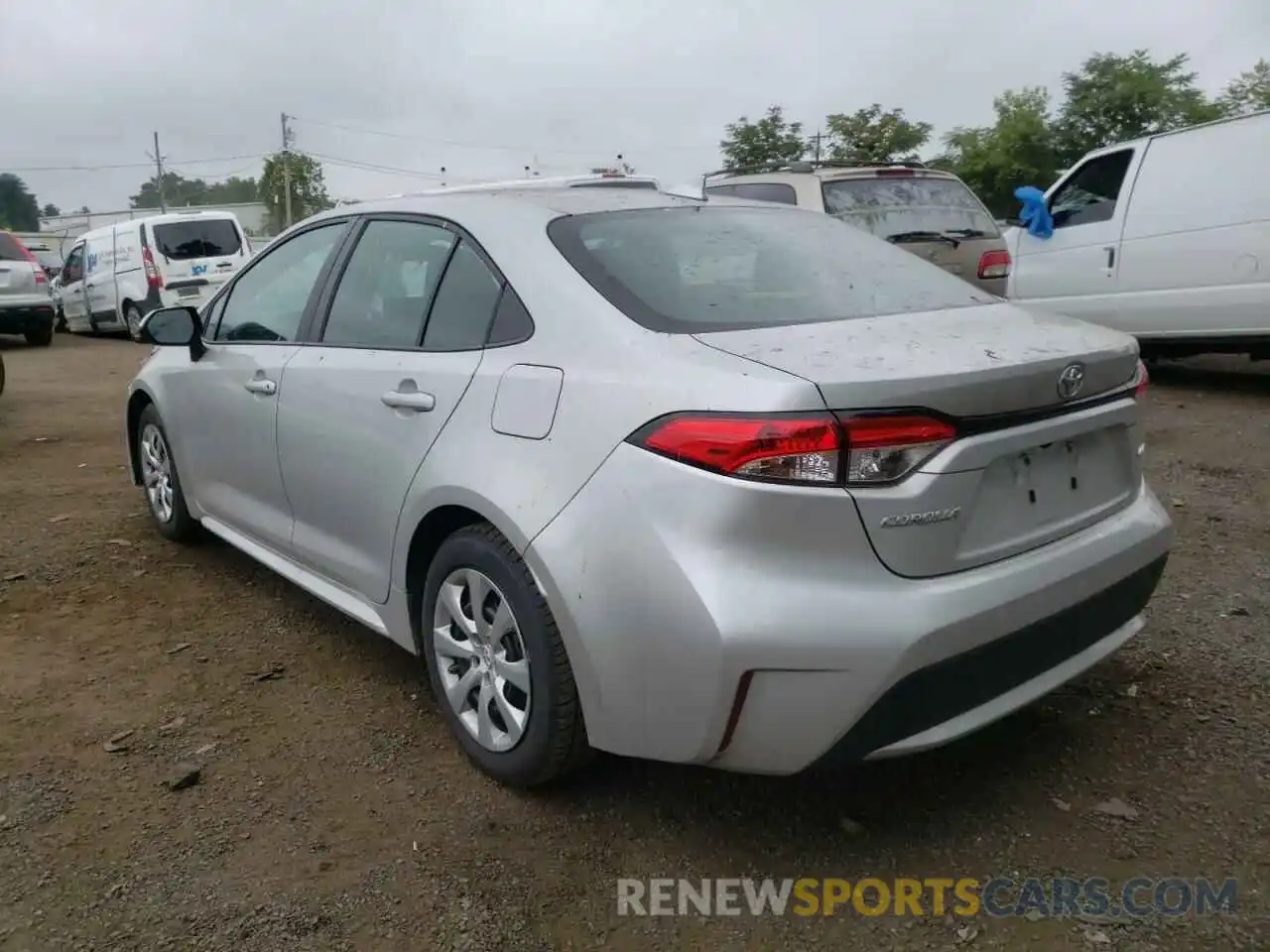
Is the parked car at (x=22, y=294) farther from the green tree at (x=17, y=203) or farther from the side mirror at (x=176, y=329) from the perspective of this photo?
the green tree at (x=17, y=203)

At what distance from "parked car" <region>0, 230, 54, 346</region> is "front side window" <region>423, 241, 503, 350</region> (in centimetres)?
1336

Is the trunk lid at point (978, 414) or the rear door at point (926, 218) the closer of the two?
the trunk lid at point (978, 414)

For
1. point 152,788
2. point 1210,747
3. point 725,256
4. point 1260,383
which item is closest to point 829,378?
point 725,256

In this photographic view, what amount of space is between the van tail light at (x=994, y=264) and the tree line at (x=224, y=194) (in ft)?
109

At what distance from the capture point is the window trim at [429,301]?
2.77m

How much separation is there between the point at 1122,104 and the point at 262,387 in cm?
3422

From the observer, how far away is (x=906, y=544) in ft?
7.00

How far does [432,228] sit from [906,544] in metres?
1.75

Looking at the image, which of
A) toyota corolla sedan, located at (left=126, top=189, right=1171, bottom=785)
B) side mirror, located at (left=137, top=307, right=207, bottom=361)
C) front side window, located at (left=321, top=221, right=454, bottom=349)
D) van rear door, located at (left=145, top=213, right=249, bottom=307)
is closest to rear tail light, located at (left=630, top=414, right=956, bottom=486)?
toyota corolla sedan, located at (left=126, top=189, right=1171, bottom=785)

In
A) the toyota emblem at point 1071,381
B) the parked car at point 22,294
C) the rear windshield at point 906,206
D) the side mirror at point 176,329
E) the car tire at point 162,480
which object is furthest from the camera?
the parked car at point 22,294

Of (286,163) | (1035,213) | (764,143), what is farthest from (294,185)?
(1035,213)

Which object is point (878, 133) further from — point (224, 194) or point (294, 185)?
point (224, 194)

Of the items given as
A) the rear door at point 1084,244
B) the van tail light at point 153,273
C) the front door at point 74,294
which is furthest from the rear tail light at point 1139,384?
the front door at point 74,294

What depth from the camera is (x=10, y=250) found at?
14.2 meters
